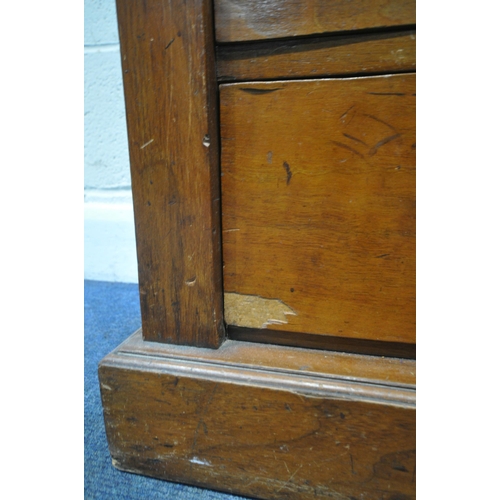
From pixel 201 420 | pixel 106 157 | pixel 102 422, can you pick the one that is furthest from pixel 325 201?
pixel 106 157

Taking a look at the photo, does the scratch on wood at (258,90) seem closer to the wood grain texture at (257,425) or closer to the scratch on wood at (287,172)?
the scratch on wood at (287,172)

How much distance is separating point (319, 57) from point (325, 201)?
0.48 feet

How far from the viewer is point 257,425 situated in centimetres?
48

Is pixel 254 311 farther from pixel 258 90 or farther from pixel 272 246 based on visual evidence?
pixel 258 90

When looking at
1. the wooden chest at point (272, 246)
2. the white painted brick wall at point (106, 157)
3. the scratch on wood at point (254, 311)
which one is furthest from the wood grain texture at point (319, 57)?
the white painted brick wall at point (106, 157)

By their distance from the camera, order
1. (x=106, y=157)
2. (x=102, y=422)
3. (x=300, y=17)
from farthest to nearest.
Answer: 1. (x=106, y=157)
2. (x=102, y=422)
3. (x=300, y=17)

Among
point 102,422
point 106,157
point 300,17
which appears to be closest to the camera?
point 300,17

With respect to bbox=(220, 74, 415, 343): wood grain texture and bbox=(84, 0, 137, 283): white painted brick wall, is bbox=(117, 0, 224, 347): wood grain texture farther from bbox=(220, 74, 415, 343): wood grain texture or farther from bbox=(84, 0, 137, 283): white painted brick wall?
bbox=(84, 0, 137, 283): white painted brick wall

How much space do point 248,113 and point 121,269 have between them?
0.82 m

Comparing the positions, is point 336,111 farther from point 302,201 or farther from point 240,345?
point 240,345

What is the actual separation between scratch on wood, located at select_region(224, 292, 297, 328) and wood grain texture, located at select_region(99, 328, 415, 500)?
0.11 ft

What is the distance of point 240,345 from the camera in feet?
1.75

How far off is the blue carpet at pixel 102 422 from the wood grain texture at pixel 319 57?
18.7 inches

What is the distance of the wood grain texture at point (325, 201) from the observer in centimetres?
44
